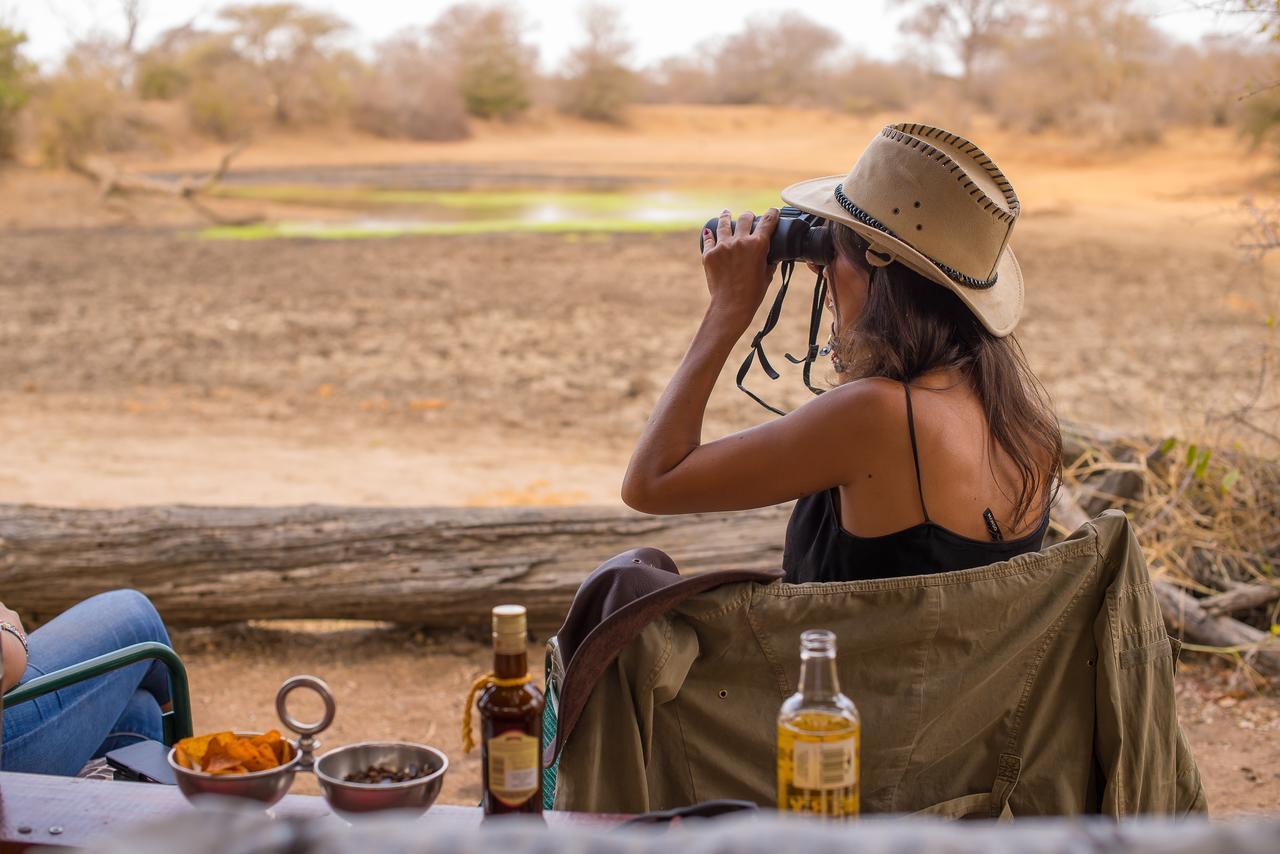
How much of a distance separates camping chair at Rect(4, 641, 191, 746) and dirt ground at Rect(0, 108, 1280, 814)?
1.31 metres

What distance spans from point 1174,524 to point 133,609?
127 inches

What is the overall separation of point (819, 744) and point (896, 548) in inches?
28.0

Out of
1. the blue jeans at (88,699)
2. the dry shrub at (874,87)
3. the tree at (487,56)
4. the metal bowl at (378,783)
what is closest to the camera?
the metal bowl at (378,783)

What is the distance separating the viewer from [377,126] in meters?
31.6

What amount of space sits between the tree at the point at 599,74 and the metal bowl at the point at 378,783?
3485 centimetres

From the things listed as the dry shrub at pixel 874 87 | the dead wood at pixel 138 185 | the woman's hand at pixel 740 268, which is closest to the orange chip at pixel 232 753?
the woman's hand at pixel 740 268

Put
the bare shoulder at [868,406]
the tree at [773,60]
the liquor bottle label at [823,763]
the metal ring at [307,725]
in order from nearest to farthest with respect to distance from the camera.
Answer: the liquor bottle label at [823,763] → the metal ring at [307,725] → the bare shoulder at [868,406] → the tree at [773,60]

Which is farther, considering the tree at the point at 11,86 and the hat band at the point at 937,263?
the tree at the point at 11,86

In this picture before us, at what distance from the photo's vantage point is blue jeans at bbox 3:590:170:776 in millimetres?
2137

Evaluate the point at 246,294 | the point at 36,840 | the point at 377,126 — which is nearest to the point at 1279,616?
the point at 36,840

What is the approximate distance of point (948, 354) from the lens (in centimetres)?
204

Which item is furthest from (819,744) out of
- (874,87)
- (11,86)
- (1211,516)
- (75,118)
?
(874,87)

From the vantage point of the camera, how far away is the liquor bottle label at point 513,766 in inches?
53.7

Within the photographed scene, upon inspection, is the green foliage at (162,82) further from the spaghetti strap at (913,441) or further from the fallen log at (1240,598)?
the spaghetti strap at (913,441)
